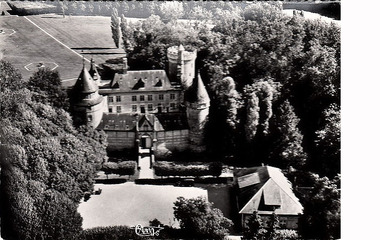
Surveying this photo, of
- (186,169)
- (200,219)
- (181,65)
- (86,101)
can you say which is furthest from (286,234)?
(86,101)

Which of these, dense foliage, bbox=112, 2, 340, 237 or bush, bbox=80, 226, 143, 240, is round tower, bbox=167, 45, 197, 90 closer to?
dense foliage, bbox=112, 2, 340, 237

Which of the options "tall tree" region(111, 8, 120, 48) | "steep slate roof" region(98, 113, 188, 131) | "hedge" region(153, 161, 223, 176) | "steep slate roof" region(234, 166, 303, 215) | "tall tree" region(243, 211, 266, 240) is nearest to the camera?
A: "tall tree" region(243, 211, 266, 240)

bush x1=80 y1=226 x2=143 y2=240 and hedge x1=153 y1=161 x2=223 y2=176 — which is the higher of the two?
hedge x1=153 y1=161 x2=223 y2=176

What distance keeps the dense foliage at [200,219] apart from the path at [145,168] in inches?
24.7

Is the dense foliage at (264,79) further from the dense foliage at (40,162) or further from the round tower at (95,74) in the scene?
the dense foliage at (40,162)

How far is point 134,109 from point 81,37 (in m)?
1.23

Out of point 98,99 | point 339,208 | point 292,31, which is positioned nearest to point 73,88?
point 98,99

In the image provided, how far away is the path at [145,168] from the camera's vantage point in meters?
8.37

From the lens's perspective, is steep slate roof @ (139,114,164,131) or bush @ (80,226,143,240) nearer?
bush @ (80,226,143,240)

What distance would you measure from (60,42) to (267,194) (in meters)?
3.51

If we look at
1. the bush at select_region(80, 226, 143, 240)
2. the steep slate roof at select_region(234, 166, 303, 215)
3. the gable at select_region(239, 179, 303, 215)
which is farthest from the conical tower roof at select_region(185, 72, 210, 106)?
the bush at select_region(80, 226, 143, 240)

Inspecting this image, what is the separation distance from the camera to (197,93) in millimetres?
8062

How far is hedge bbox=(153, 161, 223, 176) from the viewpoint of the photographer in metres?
8.32

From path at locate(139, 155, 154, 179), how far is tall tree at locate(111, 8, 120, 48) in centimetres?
163
